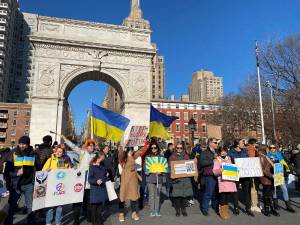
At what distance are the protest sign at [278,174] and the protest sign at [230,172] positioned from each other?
1.18 meters

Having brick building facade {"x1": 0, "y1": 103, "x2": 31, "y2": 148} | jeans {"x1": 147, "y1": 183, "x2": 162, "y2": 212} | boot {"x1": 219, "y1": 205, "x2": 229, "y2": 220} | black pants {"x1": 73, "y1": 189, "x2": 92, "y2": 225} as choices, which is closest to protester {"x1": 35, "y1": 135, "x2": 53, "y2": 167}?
black pants {"x1": 73, "y1": 189, "x2": 92, "y2": 225}

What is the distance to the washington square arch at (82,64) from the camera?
25.8 metres

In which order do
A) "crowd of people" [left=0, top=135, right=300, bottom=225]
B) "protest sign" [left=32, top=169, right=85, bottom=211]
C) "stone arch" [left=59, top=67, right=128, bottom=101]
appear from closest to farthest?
"protest sign" [left=32, top=169, right=85, bottom=211] → "crowd of people" [left=0, top=135, right=300, bottom=225] → "stone arch" [left=59, top=67, right=128, bottom=101]

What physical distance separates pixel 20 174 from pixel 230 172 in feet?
17.3

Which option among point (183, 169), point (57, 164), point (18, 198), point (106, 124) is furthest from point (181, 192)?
point (18, 198)

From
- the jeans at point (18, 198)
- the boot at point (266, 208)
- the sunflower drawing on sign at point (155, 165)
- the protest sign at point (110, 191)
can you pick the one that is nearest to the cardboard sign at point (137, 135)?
the sunflower drawing on sign at point (155, 165)

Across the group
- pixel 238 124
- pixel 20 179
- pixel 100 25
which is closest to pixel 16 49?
pixel 100 25

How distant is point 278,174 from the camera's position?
833 centimetres

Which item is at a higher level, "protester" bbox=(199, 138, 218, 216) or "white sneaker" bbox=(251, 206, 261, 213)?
"protester" bbox=(199, 138, 218, 216)

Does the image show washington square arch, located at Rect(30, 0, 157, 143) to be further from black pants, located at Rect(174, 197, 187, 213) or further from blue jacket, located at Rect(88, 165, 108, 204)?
blue jacket, located at Rect(88, 165, 108, 204)

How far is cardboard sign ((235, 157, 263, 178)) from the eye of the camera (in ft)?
26.7

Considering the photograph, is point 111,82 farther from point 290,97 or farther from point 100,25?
point 290,97

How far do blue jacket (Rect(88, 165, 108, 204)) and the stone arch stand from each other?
68.2 feet

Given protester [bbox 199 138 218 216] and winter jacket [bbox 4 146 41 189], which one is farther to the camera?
protester [bbox 199 138 218 216]
